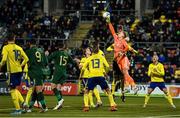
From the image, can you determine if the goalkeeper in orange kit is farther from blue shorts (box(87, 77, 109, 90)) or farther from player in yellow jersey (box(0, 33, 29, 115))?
player in yellow jersey (box(0, 33, 29, 115))

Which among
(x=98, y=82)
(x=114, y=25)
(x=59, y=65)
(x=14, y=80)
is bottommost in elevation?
(x=98, y=82)

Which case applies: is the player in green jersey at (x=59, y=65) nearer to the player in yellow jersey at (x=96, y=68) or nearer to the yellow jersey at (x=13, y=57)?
the player in yellow jersey at (x=96, y=68)

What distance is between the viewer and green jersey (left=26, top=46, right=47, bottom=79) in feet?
72.6

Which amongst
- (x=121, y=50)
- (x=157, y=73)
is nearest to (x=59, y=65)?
(x=121, y=50)

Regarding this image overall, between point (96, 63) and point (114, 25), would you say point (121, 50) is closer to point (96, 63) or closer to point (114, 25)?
point (96, 63)

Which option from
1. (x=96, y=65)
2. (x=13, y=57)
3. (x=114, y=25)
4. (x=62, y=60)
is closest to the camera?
(x=13, y=57)

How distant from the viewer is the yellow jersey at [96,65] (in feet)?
73.2

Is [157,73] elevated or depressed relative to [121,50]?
depressed

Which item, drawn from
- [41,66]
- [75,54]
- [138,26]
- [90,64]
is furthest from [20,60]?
[138,26]

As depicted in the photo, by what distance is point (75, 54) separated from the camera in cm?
3997

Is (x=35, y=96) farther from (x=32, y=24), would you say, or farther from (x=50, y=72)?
(x=32, y=24)

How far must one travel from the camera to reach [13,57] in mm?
21469

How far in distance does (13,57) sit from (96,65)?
292 centimetres

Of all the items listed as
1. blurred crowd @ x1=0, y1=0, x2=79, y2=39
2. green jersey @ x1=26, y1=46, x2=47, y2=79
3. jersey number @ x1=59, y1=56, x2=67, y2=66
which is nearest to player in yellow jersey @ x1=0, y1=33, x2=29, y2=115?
green jersey @ x1=26, y1=46, x2=47, y2=79
